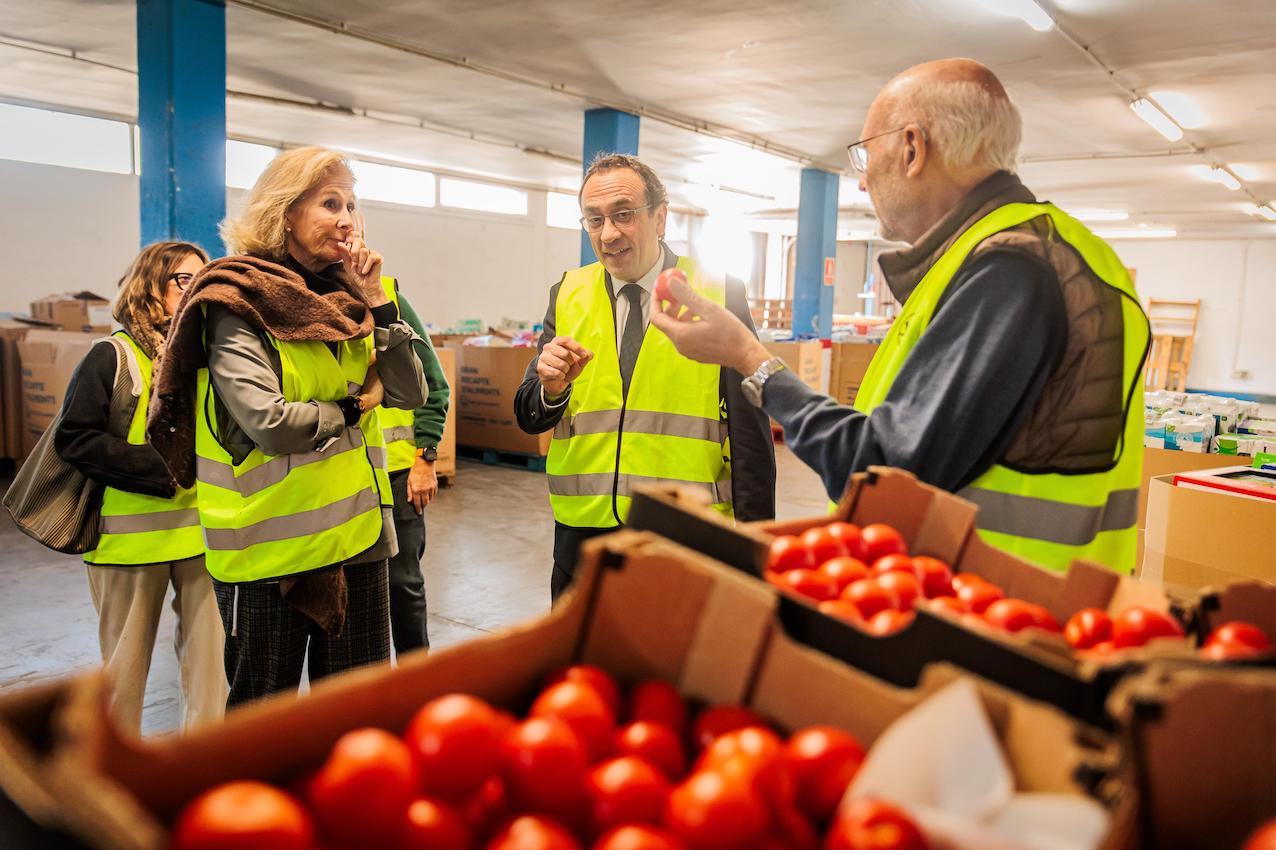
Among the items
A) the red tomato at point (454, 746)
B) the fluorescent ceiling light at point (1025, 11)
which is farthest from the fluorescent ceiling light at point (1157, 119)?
the red tomato at point (454, 746)

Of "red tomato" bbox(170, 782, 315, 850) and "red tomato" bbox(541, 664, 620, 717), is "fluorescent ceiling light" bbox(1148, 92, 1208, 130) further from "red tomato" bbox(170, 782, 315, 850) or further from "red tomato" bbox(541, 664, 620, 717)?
"red tomato" bbox(170, 782, 315, 850)

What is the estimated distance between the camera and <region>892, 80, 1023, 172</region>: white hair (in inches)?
64.6

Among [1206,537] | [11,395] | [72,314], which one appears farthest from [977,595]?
[72,314]

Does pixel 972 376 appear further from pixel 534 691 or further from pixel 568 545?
pixel 568 545

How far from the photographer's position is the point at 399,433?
3.39 metres

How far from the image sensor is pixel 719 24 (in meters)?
6.57

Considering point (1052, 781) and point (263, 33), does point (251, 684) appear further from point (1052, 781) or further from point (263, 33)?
point (263, 33)

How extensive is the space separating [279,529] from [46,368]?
5.91m

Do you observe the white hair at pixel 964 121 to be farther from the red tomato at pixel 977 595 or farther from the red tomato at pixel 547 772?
the red tomato at pixel 547 772

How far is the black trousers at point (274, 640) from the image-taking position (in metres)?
2.23

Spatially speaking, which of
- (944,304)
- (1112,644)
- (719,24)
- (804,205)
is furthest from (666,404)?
(804,205)

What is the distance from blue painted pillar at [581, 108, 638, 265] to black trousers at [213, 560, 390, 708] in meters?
7.57

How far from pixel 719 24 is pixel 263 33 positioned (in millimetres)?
3524

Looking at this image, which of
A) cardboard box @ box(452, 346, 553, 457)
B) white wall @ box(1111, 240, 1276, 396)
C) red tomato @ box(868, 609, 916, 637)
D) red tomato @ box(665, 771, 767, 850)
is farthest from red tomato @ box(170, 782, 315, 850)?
white wall @ box(1111, 240, 1276, 396)
